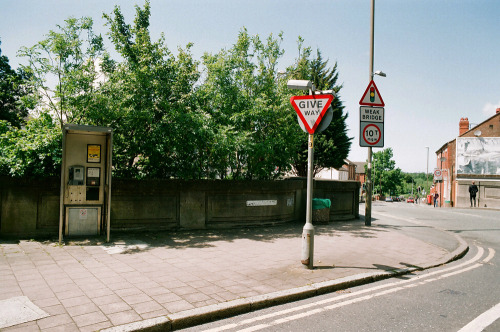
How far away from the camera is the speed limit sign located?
11500 mm

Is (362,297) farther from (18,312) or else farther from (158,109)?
(158,109)

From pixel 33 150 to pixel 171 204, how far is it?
3594 mm

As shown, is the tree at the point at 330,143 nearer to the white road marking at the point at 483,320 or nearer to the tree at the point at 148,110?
the tree at the point at 148,110

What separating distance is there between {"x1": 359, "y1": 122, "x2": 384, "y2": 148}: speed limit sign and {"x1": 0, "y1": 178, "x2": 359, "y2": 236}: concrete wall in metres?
2.38

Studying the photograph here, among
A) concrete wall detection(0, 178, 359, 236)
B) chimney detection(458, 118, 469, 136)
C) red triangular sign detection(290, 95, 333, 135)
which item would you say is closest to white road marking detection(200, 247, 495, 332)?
red triangular sign detection(290, 95, 333, 135)

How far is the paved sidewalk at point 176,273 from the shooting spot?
408cm

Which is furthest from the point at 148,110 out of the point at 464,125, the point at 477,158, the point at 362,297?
the point at 464,125

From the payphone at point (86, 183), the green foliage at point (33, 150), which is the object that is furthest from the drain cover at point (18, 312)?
the green foliage at point (33, 150)

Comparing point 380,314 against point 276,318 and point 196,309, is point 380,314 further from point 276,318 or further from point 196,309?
point 196,309

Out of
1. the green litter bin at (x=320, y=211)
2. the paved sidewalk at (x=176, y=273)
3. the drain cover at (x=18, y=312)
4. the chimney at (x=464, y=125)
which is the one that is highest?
the chimney at (x=464, y=125)

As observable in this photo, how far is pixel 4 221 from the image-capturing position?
25.4ft

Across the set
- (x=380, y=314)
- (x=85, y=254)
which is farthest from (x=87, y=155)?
(x=380, y=314)

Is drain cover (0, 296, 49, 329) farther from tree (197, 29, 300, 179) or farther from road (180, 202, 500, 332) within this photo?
tree (197, 29, 300, 179)

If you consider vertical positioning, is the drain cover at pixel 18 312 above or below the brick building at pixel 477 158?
below
